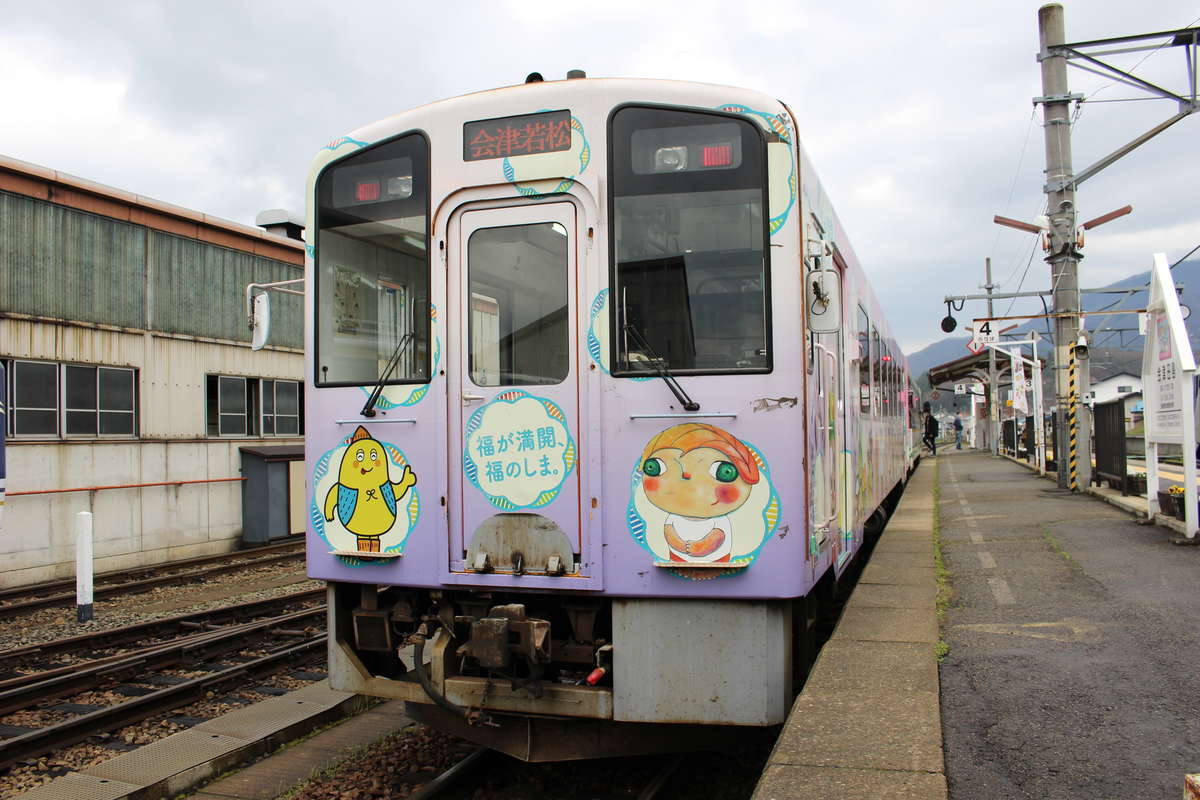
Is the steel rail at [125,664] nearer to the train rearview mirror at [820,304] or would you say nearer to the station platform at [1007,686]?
the station platform at [1007,686]

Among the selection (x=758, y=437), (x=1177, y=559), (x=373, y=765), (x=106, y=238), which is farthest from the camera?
(x=106, y=238)

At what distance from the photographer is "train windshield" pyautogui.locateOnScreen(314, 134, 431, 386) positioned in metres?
Result: 4.55

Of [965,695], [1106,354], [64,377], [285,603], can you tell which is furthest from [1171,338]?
[1106,354]

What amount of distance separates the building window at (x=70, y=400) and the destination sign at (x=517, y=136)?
11060 mm

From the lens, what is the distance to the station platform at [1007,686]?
3268 mm

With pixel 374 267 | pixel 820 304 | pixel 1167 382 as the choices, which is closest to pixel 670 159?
pixel 820 304

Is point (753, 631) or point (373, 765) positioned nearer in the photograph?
point (753, 631)

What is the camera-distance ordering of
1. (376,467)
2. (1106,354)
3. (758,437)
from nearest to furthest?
(758,437) < (376,467) < (1106,354)

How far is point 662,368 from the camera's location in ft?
13.4

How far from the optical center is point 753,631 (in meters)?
3.97

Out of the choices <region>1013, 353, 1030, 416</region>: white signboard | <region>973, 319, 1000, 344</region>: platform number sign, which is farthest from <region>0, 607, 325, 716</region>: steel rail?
<region>1013, 353, 1030, 416</region>: white signboard

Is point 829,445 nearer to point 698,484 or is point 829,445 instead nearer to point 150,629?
point 698,484

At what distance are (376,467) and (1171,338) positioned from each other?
8.33m

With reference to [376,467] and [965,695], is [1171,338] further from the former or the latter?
[376,467]
